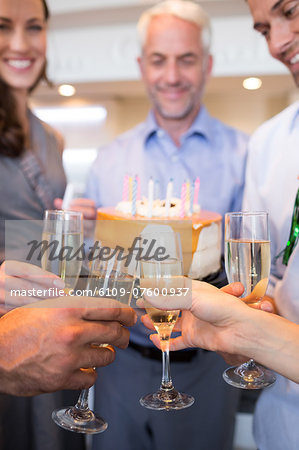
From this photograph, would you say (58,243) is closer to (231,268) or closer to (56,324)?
(56,324)

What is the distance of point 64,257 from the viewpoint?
910 millimetres

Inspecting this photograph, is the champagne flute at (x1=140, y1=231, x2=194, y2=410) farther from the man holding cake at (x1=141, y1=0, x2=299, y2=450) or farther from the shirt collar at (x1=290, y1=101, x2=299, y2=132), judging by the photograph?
the shirt collar at (x1=290, y1=101, x2=299, y2=132)

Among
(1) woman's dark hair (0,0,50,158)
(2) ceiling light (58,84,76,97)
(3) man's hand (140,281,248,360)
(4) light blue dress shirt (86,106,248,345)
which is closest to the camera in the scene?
(3) man's hand (140,281,248,360)

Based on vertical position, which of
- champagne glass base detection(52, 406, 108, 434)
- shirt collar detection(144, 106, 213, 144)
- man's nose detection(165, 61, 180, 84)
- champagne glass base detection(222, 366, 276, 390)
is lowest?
champagne glass base detection(52, 406, 108, 434)

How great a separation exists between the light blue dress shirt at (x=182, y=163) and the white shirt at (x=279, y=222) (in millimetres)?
476

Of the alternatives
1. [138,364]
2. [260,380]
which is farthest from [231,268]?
[138,364]

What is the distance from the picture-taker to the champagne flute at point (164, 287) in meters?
0.76

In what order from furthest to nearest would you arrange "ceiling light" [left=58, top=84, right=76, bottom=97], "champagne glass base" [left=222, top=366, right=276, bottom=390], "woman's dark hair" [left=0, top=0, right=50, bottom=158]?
1. "ceiling light" [left=58, top=84, right=76, bottom=97]
2. "woman's dark hair" [left=0, top=0, right=50, bottom=158]
3. "champagne glass base" [left=222, top=366, right=276, bottom=390]

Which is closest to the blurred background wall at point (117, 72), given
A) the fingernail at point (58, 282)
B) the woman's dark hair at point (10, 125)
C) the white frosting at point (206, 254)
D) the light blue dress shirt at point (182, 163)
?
the light blue dress shirt at point (182, 163)

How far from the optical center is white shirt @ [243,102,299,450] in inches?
40.1

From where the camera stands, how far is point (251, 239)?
2.88 ft

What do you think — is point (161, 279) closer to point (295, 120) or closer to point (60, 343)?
point (60, 343)

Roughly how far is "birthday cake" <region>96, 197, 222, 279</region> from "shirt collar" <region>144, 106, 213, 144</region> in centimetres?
79


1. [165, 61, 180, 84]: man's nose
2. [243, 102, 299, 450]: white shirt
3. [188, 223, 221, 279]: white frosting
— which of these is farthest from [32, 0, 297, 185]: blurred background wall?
[188, 223, 221, 279]: white frosting
